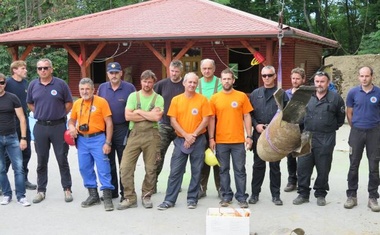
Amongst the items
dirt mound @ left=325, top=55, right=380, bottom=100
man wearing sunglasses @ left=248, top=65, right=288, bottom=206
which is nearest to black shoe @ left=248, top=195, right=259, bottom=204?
man wearing sunglasses @ left=248, top=65, right=288, bottom=206

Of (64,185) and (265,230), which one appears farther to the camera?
(64,185)

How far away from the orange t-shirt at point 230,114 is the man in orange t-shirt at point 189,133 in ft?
0.53

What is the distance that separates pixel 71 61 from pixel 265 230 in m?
16.8

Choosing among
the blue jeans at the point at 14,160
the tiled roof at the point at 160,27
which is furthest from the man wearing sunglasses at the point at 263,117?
the tiled roof at the point at 160,27

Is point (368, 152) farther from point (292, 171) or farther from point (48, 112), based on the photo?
point (48, 112)

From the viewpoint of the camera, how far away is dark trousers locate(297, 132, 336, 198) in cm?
547

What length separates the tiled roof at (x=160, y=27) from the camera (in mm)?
13767

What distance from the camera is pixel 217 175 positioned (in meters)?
5.99

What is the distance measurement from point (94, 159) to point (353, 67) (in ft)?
35.6

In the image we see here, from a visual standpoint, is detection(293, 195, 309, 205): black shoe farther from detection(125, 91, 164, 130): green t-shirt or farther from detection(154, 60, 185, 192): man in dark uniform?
detection(125, 91, 164, 130): green t-shirt

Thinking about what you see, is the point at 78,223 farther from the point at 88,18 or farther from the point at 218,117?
the point at 88,18

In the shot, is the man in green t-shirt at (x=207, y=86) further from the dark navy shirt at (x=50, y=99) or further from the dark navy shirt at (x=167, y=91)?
the dark navy shirt at (x=50, y=99)

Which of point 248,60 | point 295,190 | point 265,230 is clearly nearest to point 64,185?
point 265,230

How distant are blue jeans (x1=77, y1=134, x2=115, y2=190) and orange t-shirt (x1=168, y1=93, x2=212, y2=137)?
936mm
